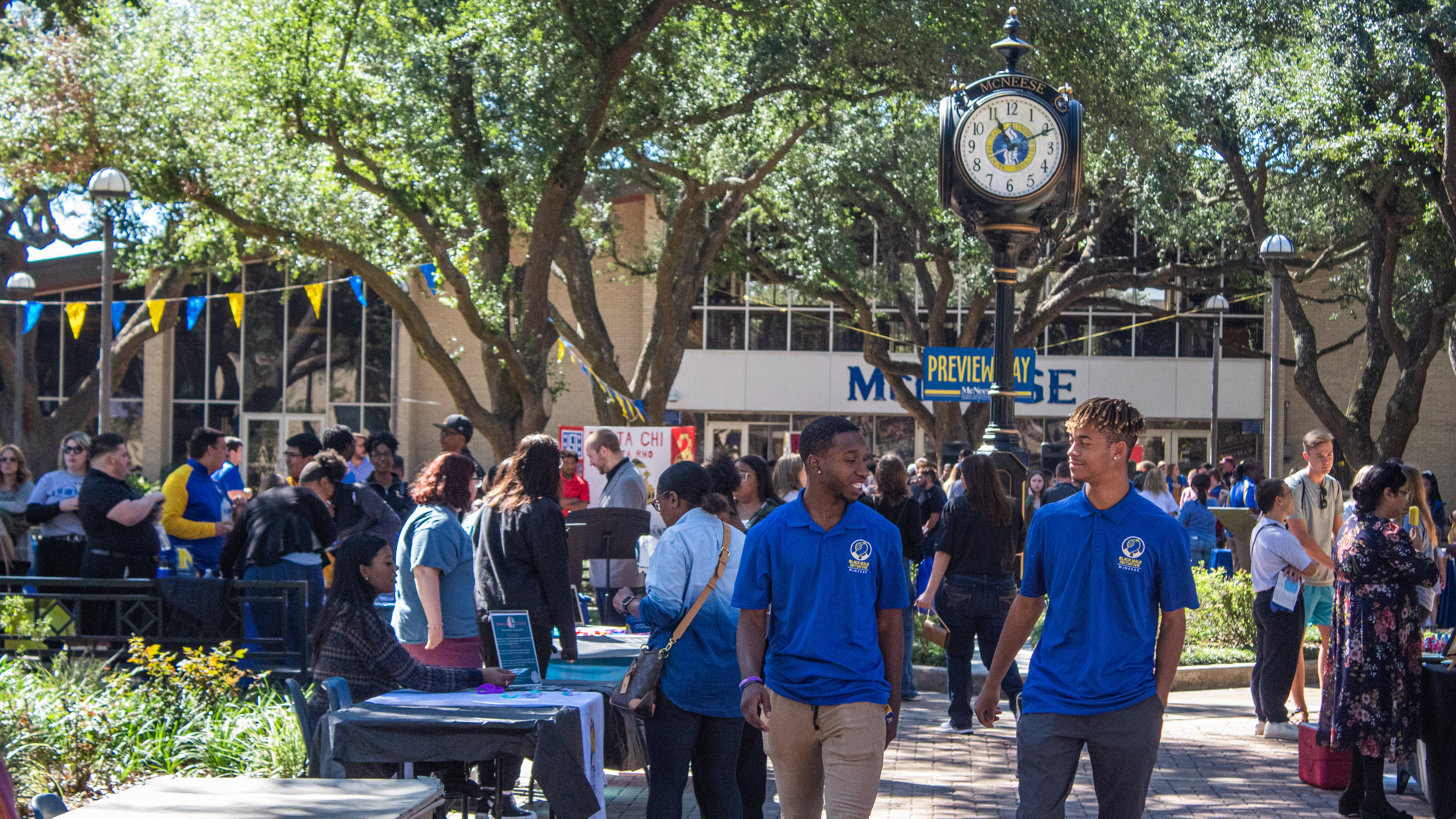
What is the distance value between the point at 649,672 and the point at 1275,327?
14989 millimetres

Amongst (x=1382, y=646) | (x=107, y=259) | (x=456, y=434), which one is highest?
(x=107, y=259)

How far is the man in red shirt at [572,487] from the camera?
12.2 meters

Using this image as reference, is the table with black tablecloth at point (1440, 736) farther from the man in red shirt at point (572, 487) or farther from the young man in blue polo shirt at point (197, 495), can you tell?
the young man in blue polo shirt at point (197, 495)

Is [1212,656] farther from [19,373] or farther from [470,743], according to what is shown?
[19,373]

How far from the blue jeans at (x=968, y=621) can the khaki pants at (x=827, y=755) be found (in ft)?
13.4

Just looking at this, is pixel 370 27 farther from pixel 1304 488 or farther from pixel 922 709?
pixel 1304 488

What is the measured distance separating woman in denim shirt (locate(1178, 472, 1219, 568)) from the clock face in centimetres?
627

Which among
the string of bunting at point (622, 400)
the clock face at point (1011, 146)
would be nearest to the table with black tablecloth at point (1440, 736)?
the clock face at point (1011, 146)

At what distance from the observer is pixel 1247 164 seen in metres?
23.8

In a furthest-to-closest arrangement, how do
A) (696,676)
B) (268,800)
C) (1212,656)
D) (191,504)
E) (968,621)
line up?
(1212,656), (191,504), (968,621), (696,676), (268,800)

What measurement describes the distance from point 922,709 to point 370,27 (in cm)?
969

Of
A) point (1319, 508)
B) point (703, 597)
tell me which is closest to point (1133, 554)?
point (703, 597)

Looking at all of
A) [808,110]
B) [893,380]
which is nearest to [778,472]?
[808,110]

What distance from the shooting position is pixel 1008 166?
1024 cm
